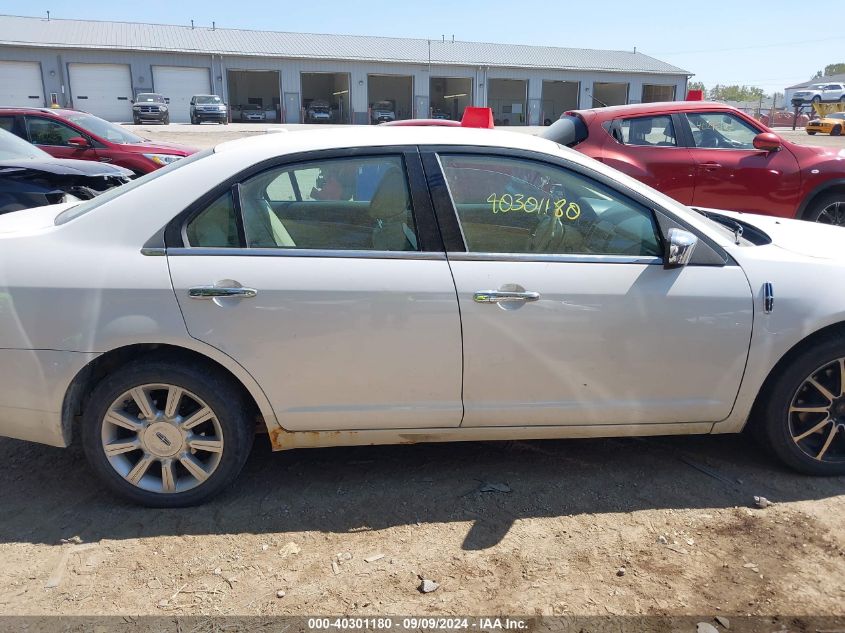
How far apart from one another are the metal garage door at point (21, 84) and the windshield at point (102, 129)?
3261cm

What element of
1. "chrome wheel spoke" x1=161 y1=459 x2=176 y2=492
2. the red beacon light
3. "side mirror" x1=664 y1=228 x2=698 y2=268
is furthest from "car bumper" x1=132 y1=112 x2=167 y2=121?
"side mirror" x1=664 y1=228 x2=698 y2=268

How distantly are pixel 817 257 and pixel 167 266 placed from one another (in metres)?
3.01

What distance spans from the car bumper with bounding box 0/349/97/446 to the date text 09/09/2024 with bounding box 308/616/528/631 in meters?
1.48

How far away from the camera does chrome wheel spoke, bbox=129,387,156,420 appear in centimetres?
305

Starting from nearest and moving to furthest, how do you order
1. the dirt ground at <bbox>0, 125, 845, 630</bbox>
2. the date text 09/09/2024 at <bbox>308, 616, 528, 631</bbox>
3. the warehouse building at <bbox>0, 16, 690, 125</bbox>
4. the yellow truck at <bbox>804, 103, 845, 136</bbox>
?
1. the date text 09/09/2024 at <bbox>308, 616, 528, 631</bbox>
2. the dirt ground at <bbox>0, 125, 845, 630</bbox>
3. the yellow truck at <bbox>804, 103, 845, 136</bbox>
4. the warehouse building at <bbox>0, 16, 690, 125</bbox>

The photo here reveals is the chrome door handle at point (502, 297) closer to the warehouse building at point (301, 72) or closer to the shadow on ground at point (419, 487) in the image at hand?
the shadow on ground at point (419, 487)

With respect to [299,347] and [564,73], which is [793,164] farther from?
[564,73]

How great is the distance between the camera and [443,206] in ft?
10.4

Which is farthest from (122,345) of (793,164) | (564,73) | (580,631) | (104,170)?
(564,73)

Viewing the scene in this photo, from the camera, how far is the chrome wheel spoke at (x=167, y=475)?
317cm

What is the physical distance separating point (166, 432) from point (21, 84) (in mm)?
44223

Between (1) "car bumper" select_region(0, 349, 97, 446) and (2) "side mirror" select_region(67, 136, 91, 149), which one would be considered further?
(2) "side mirror" select_region(67, 136, 91, 149)

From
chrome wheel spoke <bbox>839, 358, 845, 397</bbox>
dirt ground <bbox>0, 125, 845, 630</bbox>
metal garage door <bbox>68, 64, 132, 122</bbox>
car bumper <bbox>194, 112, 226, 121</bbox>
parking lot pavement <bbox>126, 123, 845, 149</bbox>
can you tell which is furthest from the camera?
metal garage door <bbox>68, 64, 132, 122</bbox>

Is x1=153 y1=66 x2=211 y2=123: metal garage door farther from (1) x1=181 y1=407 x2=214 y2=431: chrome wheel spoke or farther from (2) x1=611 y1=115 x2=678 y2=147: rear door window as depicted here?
(1) x1=181 y1=407 x2=214 y2=431: chrome wheel spoke
